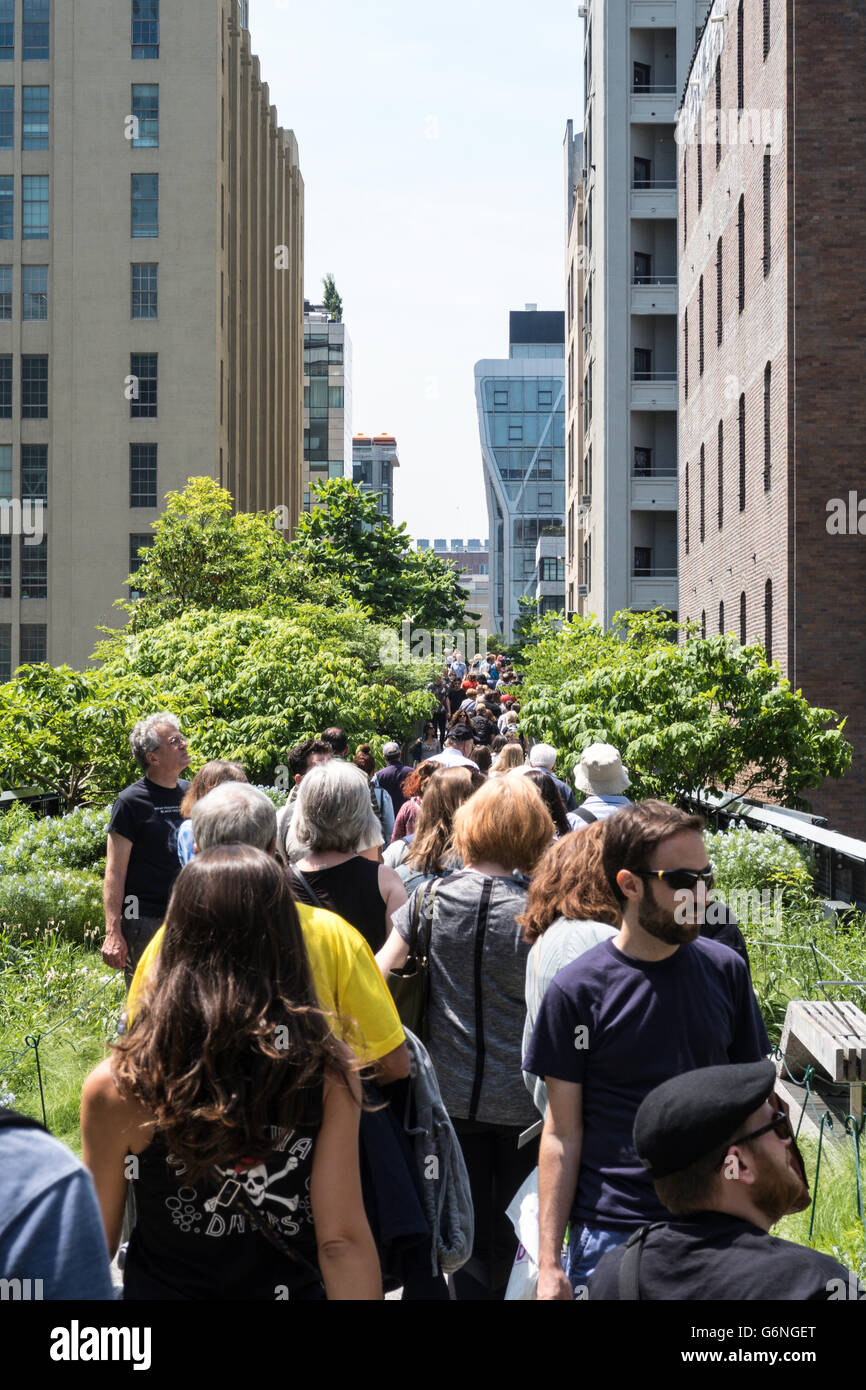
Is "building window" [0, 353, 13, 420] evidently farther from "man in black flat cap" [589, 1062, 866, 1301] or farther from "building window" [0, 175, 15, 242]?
"man in black flat cap" [589, 1062, 866, 1301]

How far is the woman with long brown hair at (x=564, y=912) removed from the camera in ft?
12.9

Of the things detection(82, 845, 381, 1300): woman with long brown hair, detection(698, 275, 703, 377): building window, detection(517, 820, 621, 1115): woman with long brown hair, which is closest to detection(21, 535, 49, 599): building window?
detection(698, 275, 703, 377): building window

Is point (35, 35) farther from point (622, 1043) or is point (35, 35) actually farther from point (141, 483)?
point (622, 1043)

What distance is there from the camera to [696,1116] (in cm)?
258

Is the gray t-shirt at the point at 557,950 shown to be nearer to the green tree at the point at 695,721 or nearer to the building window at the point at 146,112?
the green tree at the point at 695,721

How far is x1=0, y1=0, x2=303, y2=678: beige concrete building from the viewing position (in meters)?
55.6

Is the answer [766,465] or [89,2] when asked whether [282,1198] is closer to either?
[766,465]

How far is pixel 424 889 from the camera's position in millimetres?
4613

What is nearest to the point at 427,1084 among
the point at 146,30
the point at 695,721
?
the point at 695,721

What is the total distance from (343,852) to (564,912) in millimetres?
1190

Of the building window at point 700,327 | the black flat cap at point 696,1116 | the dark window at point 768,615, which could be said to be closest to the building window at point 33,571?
the building window at point 700,327

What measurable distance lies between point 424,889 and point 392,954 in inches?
9.7

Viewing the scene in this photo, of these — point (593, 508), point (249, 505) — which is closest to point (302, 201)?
point (249, 505)

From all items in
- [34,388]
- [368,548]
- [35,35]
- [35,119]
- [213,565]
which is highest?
[35,35]
